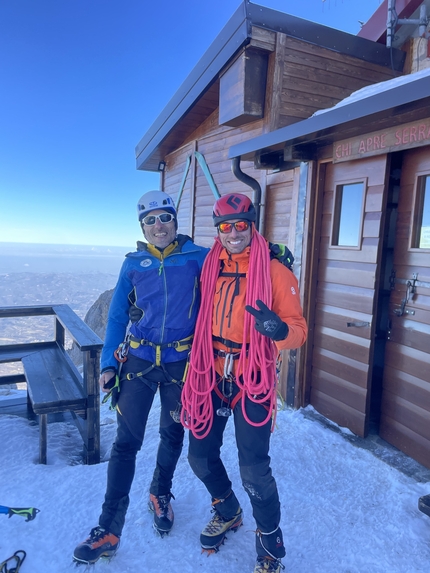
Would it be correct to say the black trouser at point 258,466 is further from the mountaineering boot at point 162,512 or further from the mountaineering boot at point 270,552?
the mountaineering boot at point 162,512

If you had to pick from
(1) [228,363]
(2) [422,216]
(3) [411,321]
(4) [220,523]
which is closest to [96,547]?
(4) [220,523]

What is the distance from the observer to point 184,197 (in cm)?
767

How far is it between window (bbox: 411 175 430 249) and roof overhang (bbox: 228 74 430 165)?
1.83 feet

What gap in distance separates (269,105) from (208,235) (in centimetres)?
240

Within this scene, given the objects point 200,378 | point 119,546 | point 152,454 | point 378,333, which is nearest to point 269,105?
point 378,333

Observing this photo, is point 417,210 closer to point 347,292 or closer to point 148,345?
point 347,292

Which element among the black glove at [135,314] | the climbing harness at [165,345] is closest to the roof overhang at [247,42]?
the black glove at [135,314]

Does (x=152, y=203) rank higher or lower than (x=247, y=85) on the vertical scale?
lower

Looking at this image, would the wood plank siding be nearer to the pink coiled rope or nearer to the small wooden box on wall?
the small wooden box on wall

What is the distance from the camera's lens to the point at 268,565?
2.17 meters

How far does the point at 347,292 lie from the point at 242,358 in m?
2.11

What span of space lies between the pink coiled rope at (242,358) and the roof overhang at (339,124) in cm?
145

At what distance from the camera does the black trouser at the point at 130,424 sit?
240 centimetres

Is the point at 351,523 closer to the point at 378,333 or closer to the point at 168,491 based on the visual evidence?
the point at 168,491
